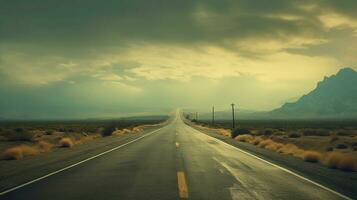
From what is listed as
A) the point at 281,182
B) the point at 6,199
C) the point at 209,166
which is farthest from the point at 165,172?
the point at 6,199

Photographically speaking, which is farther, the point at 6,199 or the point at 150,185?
the point at 150,185

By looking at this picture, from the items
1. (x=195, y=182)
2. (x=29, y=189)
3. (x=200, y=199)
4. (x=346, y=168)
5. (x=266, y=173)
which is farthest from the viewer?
(x=346, y=168)

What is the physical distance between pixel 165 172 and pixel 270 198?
17.0 ft

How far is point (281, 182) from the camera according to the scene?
38.0 ft

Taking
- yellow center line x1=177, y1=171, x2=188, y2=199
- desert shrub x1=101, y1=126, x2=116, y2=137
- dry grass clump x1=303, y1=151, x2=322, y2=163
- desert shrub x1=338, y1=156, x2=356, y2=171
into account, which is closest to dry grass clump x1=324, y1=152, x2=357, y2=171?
desert shrub x1=338, y1=156, x2=356, y2=171

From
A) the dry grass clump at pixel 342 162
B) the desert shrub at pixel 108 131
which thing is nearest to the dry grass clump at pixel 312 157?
the dry grass clump at pixel 342 162

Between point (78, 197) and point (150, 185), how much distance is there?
2234 millimetres

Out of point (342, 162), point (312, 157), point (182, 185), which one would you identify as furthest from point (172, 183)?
point (312, 157)

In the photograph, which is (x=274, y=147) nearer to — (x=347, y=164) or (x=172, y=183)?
Answer: (x=347, y=164)

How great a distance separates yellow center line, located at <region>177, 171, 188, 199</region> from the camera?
9367mm

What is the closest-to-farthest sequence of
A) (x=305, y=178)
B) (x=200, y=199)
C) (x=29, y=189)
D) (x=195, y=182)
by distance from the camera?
(x=200, y=199) < (x=29, y=189) < (x=195, y=182) < (x=305, y=178)

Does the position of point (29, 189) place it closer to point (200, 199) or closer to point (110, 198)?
point (110, 198)

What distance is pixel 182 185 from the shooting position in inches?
426

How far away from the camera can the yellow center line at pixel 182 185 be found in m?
9.37
